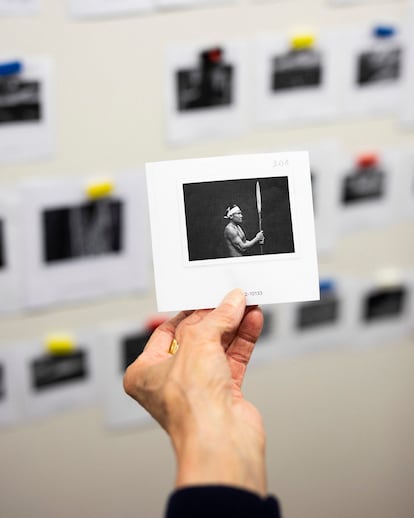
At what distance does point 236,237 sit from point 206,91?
44 centimetres

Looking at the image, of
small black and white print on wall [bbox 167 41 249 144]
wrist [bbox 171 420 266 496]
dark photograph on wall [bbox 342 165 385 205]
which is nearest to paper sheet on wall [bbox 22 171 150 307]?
small black and white print on wall [bbox 167 41 249 144]

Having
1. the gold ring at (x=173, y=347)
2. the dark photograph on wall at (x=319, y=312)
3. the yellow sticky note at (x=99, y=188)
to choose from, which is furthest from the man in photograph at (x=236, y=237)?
the dark photograph on wall at (x=319, y=312)

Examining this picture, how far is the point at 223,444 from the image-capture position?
680 mm

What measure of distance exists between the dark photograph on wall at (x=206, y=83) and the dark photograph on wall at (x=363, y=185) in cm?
28

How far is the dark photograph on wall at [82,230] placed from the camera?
48.3 inches

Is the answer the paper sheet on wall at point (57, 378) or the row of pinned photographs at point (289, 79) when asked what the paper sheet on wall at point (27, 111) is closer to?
the row of pinned photographs at point (289, 79)

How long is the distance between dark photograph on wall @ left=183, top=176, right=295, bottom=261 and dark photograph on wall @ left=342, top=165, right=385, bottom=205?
0.54 m

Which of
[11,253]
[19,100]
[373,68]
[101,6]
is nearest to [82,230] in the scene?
[11,253]

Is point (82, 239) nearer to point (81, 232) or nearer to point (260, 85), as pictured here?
point (81, 232)

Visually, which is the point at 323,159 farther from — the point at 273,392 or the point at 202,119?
the point at 273,392

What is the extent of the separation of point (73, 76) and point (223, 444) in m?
0.66

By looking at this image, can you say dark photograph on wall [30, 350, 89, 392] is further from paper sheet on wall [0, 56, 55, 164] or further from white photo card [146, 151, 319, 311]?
white photo card [146, 151, 319, 311]

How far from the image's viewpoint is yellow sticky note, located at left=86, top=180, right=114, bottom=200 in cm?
122

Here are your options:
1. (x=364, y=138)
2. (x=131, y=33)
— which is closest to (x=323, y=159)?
(x=364, y=138)
